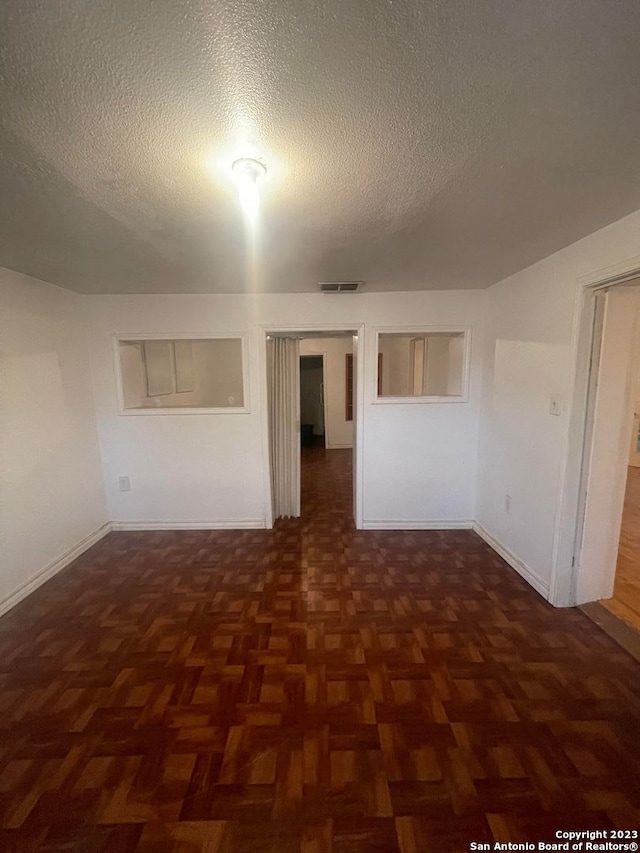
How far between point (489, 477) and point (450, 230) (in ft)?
6.83

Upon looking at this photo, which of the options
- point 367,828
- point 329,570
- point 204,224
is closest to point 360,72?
point 204,224

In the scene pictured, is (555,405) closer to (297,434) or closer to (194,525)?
(297,434)

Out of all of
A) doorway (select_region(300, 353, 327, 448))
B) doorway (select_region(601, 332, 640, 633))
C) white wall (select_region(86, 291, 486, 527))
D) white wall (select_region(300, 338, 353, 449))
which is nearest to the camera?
doorway (select_region(601, 332, 640, 633))

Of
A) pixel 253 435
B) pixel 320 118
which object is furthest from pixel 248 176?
pixel 253 435

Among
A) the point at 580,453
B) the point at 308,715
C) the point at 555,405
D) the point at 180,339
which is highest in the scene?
the point at 180,339

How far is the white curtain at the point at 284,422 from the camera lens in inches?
133

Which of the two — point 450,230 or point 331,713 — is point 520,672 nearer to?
point 331,713

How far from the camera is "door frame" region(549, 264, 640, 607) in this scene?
1.96 m

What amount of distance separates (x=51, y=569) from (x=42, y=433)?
1.03 meters

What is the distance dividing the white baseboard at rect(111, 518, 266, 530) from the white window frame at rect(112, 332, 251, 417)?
3.48 ft

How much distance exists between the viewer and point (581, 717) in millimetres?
1464

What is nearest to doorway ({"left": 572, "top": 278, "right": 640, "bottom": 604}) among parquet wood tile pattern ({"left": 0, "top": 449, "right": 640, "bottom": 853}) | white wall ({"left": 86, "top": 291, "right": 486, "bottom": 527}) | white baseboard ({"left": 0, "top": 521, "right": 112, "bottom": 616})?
parquet wood tile pattern ({"left": 0, "top": 449, "right": 640, "bottom": 853})

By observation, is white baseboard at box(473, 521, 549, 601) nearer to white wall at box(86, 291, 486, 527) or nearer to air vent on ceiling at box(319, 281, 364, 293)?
white wall at box(86, 291, 486, 527)

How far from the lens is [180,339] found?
315 cm
